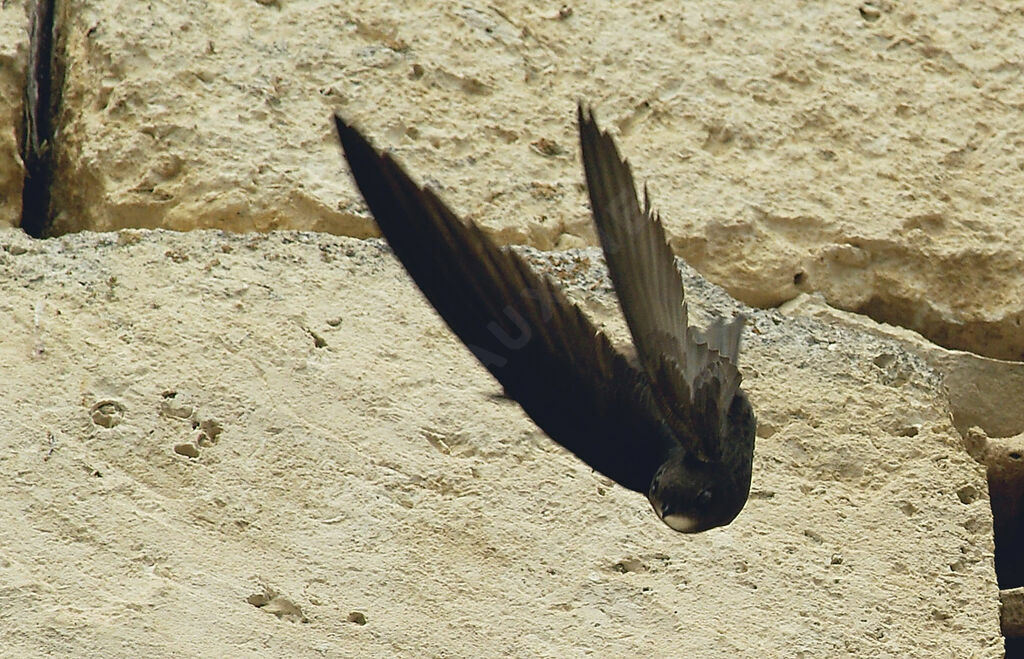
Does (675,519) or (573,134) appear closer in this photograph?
(675,519)

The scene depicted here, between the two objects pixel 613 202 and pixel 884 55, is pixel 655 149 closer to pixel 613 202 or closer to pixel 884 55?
pixel 884 55

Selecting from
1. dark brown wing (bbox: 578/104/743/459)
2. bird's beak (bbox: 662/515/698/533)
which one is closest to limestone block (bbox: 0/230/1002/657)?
bird's beak (bbox: 662/515/698/533)

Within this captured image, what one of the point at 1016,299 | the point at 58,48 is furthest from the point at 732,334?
the point at 58,48

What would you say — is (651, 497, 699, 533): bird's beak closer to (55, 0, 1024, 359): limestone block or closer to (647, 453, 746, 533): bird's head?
(647, 453, 746, 533): bird's head

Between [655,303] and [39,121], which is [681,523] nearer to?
[655,303]

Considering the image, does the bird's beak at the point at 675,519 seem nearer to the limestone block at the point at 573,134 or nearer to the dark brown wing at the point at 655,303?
the dark brown wing at the point at 655,303

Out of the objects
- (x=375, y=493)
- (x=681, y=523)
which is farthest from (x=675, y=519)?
(x=375, y=493)
